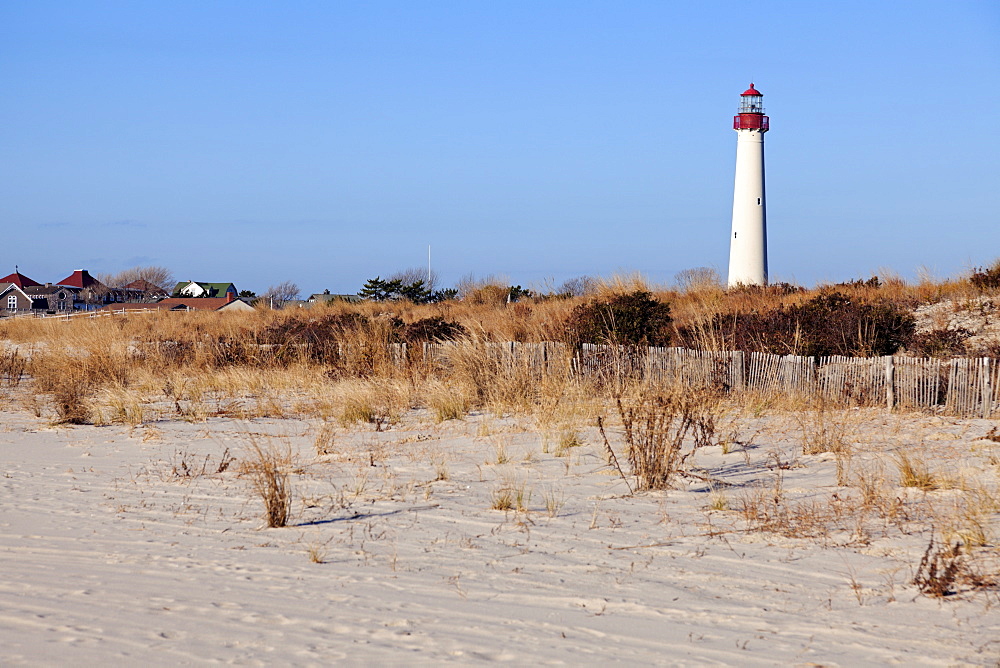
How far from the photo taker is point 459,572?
16.4 feet

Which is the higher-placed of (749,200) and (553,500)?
(749,200)

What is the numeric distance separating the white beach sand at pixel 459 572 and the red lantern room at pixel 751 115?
2576 centimetres

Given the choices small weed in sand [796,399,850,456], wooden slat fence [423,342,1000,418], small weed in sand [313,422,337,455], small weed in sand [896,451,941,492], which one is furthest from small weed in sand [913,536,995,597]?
small weed in sand [313,422,337,455]

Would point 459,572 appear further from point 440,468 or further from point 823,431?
point 823,431

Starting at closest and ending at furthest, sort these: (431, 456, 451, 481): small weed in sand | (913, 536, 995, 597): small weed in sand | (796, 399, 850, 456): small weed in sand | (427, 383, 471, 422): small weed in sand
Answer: (913, 536, 995, 597): small weed in sand → (431, 456, 451, 481): small weed in sand → (796, 399, 850, 456): small weed in sand → (427, 383, 471, 422): small weed in sand

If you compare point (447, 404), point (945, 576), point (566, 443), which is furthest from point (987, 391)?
point (945, 576)

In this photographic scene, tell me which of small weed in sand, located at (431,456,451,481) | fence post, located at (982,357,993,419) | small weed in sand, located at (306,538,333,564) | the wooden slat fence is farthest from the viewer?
the wooden slat fence

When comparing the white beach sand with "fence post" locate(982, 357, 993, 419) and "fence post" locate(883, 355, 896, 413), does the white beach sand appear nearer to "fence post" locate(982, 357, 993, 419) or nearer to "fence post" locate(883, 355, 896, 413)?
"fence post" locate(982, 357, 993, 419)

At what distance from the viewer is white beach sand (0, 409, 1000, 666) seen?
3.83 m

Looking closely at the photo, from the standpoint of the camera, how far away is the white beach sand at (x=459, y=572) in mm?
3834

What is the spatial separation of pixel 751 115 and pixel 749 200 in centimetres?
313

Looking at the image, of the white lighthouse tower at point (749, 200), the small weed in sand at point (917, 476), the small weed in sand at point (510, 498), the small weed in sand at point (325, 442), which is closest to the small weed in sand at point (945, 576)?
the small weed in sand at point (917, 476)

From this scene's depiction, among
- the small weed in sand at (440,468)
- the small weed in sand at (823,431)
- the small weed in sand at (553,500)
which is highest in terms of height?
the small weed in sand at (823,431)

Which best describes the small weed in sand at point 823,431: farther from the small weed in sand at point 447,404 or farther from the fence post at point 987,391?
the small weed in sand at point 447,404
